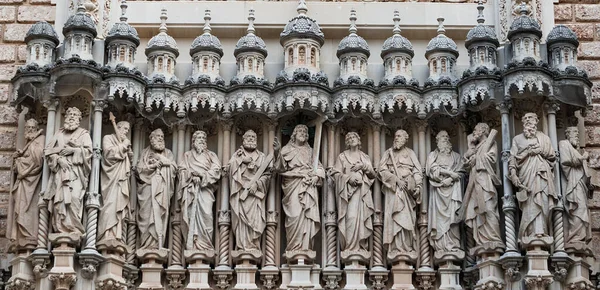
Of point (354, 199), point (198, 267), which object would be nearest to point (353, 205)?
point (354, 199)

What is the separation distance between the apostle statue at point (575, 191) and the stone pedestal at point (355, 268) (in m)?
3.12

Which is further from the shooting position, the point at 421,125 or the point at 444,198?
the point at 421,125

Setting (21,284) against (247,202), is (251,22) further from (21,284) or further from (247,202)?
(21,284)

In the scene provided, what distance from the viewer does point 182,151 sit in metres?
23.2

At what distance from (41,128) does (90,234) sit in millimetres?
2297

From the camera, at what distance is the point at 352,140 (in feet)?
75.8

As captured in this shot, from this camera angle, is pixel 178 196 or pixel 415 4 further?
pixel 415 4

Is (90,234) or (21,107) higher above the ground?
(21,107)

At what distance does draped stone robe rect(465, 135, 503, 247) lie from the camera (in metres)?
22.0

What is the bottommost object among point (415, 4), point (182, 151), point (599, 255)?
point (599, 255)

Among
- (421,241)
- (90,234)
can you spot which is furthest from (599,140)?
(90,234)

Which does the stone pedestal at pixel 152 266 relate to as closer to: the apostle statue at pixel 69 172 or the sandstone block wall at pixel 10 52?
the apostle statue at pixel 69 172

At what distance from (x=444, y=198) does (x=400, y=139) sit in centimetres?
122

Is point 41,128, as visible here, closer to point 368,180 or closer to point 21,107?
point 21,107
